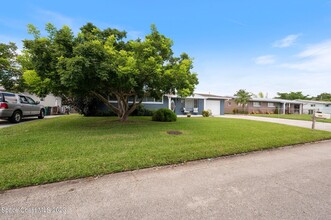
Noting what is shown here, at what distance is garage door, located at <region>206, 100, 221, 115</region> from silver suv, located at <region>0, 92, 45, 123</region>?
65.2 ft

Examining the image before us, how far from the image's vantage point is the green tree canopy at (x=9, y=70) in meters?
16.0

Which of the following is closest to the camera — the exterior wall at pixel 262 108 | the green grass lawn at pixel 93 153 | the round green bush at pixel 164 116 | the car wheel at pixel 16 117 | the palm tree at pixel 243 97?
the green grass lawn at pixel 93 153

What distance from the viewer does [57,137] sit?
6.73 meters

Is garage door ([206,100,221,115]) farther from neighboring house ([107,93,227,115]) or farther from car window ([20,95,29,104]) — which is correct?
car window ([20,95,29,104])

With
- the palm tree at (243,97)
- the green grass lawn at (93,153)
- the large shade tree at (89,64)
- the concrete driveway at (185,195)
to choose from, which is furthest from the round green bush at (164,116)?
the palm tree at (243,97)

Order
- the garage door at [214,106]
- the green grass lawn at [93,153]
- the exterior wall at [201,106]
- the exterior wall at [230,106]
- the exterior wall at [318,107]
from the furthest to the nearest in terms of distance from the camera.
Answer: the exterior wall at [318,107], the exterior wall at [230,106], the garage door at [214,106], the exterior wall at [201,106], the green grass lawn at [93,153]

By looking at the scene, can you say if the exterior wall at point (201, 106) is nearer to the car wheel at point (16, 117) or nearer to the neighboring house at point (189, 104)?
the neighboring house at point (189, 104)

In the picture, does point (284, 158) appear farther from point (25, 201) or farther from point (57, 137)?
point (57, 137)

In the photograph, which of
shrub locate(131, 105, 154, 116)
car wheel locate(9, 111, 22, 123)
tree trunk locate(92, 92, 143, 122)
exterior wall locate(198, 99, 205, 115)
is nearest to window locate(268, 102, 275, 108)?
exterior wall locate(198, 99, 205, 115)

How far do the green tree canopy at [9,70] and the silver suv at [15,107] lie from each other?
20.5 feet

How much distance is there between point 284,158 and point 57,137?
820 centimetres

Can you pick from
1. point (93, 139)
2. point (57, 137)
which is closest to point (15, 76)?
point (57, 137)

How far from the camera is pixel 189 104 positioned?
22.8 meters

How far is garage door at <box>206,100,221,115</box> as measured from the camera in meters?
24.4
